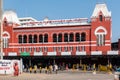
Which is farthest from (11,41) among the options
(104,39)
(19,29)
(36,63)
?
(104,39)

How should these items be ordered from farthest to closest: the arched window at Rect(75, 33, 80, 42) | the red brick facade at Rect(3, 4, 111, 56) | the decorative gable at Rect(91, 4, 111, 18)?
the arched window at Rect(75, 33, 80, 42) → the decorative gable at Rect(91, 4, 111, 18) → the red brick facade at Rect(3, 4, 111, 56)

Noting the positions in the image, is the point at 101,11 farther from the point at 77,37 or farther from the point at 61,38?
the point at 61,38

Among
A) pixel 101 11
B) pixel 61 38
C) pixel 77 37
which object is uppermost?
pixel 101 11

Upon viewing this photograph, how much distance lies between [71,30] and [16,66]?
4738cm

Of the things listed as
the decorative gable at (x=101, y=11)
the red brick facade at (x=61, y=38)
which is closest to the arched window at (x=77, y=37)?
the red brick facade at (x=61, y=38)

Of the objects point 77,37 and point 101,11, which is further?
point 77,37

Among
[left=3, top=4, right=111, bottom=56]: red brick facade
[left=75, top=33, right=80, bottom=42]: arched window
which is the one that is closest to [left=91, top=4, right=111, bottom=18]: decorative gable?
[left=3, top=4, right=111, bottom=56]: red brick facade

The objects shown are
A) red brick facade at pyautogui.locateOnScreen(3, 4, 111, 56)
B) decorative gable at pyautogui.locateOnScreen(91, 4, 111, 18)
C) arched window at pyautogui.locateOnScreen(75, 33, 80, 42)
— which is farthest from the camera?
arched window at pyautogui.locateOnScreen(75, 33, 80, 42)

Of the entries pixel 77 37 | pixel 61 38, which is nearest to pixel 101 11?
pixel 77 37

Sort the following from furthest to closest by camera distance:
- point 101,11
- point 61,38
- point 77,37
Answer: point 61,38, point 77,37, point 101,11

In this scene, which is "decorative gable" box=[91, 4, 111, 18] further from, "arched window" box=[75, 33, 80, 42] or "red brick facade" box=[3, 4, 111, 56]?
"arched window" box=[75, 33, 80, 42]

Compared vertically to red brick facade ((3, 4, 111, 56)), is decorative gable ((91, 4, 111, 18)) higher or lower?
higher

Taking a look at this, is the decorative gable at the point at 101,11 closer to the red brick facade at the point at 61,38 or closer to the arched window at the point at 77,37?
the red brick facade at the point at 61,38

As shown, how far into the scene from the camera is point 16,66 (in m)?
49.8
